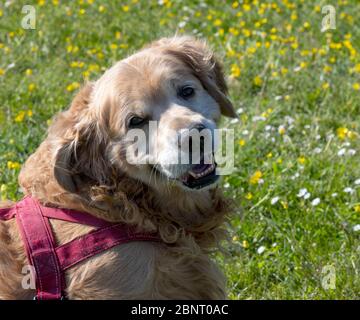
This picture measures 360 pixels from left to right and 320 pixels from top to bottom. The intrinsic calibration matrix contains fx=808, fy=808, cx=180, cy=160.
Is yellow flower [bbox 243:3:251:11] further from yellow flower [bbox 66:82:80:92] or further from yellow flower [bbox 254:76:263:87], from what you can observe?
yellow flower [bbox 66:82:80:92]

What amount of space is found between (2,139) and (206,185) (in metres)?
2.58

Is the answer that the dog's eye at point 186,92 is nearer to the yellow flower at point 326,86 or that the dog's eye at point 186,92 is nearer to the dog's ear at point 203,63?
the dog's ear at point 203,63

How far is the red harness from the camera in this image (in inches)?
148

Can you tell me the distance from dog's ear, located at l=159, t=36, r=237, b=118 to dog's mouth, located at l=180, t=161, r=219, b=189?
0.56m

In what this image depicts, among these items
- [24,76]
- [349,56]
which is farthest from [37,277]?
[349,56]

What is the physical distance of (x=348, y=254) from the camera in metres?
4.87

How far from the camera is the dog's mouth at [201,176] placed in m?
3.99

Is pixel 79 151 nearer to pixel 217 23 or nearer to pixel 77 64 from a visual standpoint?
pixel 77 64


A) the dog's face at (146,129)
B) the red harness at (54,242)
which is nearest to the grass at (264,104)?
the dog's face at (146,129)

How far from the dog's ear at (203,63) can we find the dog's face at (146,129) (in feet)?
0.53

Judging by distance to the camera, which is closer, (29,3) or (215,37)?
(215,37)

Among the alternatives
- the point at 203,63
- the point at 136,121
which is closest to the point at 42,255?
the point at 136,121

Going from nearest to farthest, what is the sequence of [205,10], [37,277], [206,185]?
[37,277], [206,185], [205,10]
